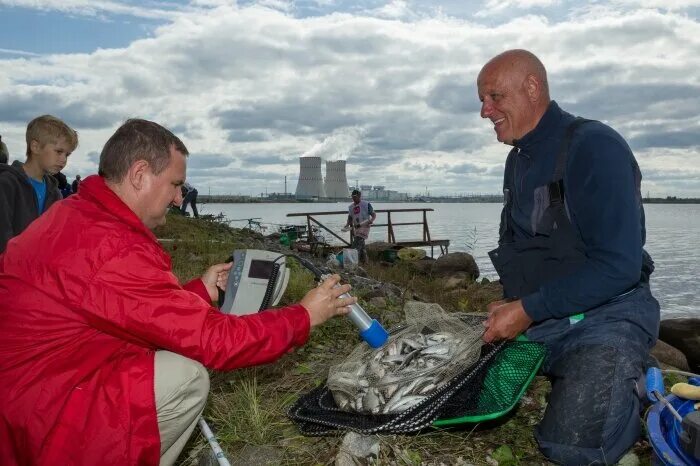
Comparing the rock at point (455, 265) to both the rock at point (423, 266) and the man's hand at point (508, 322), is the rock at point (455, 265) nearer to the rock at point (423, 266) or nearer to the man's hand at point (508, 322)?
the rock at point (423, 266)

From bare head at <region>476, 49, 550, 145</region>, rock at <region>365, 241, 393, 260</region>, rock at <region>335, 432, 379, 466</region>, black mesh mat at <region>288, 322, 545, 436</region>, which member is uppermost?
bare head at <region>476, 49, 550, 145</region>

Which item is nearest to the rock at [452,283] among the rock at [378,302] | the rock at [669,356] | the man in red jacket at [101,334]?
the rock at [669,356]

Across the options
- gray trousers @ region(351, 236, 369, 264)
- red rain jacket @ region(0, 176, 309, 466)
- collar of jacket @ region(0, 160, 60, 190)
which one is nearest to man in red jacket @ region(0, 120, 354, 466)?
red rain jacket @ region(0, 176, 309, 466)

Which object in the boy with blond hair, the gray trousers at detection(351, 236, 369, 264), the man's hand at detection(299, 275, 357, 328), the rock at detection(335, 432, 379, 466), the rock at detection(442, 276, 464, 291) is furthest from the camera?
the gray trousers at detection(351, 236, 369, 264)

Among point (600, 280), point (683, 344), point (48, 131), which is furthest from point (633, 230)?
point (683, 344)

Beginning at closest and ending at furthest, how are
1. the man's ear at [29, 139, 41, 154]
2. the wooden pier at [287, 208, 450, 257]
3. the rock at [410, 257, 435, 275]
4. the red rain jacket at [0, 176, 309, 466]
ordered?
the red rain jacket at [0, 176, 309, 466]
the man's ear at [29, 139, 41, 154]
the rock at [410, 257, 435, 275]
the wooden pier at [287, 208, 450, 257]

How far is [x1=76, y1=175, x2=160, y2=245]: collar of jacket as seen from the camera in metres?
2.57

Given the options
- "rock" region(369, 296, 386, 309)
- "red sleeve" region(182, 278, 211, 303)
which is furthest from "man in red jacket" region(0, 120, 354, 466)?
"rock" region(369, 296, 386, 309)

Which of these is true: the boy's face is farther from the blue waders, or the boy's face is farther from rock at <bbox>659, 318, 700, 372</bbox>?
rock at <bbox>659, 318, 700, 372</bbox>

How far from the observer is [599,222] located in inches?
132

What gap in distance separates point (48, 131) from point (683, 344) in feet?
36.4

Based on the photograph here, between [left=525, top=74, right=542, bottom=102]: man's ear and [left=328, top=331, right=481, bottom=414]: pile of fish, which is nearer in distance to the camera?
[left=328, top=331, right=481, bottom=414]: pile of fish

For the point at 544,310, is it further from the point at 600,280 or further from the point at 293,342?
the point at 293,342

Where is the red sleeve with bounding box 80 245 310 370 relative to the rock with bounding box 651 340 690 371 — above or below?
above
